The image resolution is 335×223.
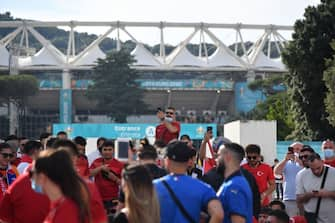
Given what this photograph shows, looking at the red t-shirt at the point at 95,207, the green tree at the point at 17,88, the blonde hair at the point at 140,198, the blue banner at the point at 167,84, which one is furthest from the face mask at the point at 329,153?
the blue banner at the point at 167,84

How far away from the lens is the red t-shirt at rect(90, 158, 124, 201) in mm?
9273

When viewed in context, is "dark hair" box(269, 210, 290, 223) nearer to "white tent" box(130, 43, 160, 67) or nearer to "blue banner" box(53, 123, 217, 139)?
"blue banner" box(53, 123, 217, 139)

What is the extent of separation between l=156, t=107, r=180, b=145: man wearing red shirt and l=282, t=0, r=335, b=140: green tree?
91.4 ft

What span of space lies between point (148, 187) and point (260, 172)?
5.11 m

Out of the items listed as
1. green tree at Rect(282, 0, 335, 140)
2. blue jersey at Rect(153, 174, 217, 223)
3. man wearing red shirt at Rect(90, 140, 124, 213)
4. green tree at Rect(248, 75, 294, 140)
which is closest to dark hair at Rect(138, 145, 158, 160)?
blue jersey at Rect(153, 174, 217, 223)

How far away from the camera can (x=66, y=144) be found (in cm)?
594

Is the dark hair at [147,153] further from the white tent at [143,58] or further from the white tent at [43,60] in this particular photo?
the white tent at [43,60]

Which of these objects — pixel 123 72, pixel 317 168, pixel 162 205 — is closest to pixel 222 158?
pixel 162 205

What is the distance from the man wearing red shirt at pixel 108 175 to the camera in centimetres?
923

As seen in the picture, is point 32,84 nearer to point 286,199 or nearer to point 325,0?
point 325,0

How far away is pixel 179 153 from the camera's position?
5770mm

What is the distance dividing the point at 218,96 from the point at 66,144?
100472 mm

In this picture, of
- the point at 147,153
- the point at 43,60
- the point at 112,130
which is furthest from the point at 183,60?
the point at 147,153

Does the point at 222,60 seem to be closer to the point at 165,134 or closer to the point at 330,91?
the point at 330,91
